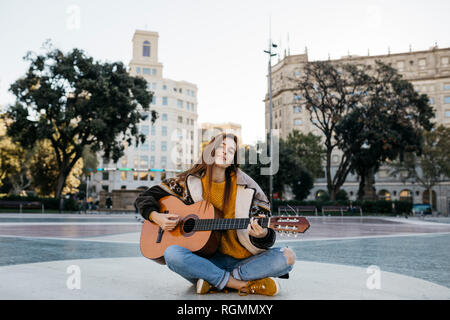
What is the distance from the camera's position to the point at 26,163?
3588 cm

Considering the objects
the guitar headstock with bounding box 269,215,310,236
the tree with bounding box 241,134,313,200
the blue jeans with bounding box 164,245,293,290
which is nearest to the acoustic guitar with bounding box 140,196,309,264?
the guitar headstock with bounding box 269,215,310,236

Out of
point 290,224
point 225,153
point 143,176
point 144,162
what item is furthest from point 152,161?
point 290,224

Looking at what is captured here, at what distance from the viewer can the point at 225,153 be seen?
354cm

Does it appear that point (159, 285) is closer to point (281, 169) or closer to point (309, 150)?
point (281, 169)

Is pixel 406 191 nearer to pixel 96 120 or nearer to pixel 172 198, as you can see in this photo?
Result: pixel 96 120

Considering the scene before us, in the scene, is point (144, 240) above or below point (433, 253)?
above

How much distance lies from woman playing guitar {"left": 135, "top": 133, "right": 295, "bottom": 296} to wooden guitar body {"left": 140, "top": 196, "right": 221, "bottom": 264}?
0.06 m

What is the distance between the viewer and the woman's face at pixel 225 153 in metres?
3.51

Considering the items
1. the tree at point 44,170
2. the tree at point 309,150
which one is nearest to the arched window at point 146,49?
the tree at point 309,150

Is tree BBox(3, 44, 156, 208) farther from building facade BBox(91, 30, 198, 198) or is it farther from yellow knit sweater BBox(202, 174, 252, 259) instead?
building facade BBox(91, 30, 198, 198)

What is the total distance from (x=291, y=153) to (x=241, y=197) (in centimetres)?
3775

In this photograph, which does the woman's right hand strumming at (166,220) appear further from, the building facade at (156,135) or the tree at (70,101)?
the building facade at (156,135)

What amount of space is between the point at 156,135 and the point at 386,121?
5265cm
